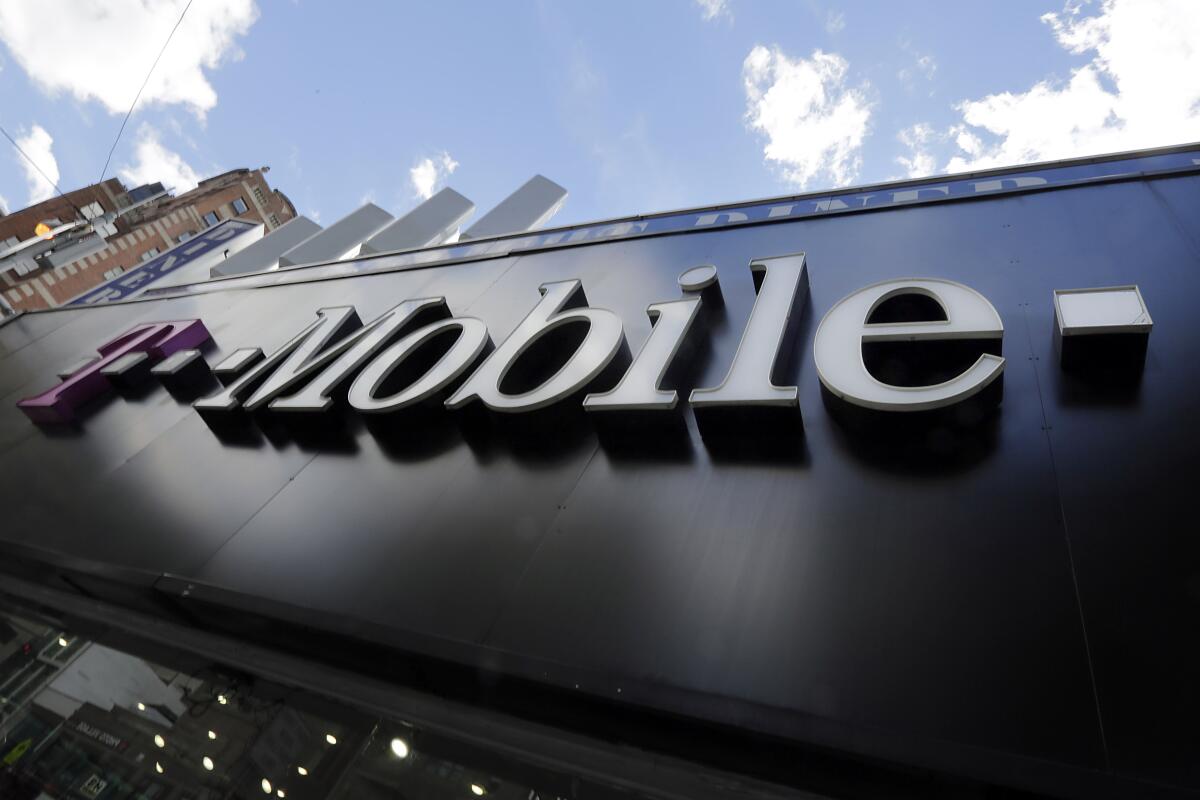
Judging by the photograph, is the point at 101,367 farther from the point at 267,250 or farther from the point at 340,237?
the point at 267,250

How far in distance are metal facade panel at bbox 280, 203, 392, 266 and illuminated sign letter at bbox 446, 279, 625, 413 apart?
23.8ft

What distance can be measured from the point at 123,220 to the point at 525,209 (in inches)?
1123

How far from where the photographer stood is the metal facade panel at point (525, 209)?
10.4 meters

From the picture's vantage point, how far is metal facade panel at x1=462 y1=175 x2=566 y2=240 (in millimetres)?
10367

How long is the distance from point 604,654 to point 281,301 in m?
7.56

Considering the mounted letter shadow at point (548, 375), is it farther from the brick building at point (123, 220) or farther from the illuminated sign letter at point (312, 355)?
the brick building at point (123, 220)

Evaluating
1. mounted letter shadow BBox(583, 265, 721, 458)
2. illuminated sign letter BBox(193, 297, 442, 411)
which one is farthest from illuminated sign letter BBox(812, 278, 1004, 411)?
illuminated sign letter BBox(193, 297, 442, 411)

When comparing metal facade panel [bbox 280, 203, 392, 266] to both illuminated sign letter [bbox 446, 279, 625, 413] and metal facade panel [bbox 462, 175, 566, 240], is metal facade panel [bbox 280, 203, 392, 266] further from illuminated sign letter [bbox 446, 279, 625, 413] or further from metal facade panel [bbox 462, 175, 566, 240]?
illuminated sign letter [bbox 446, 279, 625, 413]

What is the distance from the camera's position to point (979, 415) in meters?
3.34

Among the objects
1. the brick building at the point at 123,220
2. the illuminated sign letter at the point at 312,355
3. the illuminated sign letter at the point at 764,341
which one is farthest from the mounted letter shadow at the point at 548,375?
the brick building at the point at 123,220

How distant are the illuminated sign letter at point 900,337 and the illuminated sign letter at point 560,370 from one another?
4.55 ft

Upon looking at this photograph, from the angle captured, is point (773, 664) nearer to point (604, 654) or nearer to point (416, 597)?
point (604, 654)

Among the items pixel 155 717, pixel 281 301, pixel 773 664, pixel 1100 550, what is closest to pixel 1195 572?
pixel 1100 550

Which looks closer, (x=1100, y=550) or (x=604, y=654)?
(x=1100, y=550)
